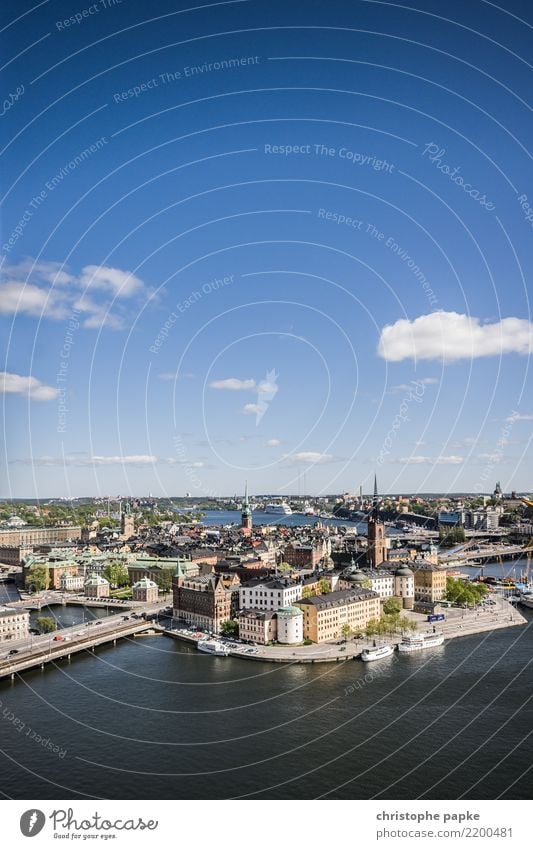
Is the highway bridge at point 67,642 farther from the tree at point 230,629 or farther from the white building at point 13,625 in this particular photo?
the tree at point 230,629

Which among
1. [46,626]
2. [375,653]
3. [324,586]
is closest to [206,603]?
[46,626]

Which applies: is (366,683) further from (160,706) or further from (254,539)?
(254,539)

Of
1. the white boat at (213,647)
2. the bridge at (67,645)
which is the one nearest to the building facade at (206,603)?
the bridge at (67,645)

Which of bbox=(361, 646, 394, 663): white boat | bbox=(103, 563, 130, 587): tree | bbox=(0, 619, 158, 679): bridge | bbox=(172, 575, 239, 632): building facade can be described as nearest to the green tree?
bbox=(103, 563, 130, 587): tree

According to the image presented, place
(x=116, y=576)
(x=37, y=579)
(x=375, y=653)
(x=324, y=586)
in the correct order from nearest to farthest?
(x=375, y=653)
(x=324, y=586)
(x=37, y=579)
(x=116, y=576)

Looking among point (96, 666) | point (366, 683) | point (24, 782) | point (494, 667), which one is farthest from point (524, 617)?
point (24, 782)

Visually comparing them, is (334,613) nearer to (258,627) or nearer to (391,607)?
(258,627)

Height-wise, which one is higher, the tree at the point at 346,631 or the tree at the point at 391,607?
the tree at the point at 391,607
